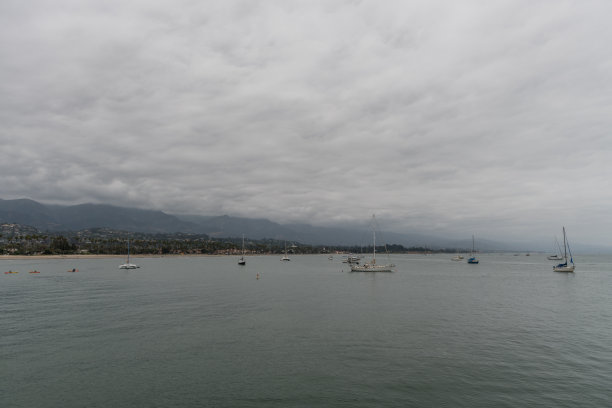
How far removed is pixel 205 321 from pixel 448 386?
35.0 metres

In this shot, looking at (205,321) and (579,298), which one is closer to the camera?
(205,321)

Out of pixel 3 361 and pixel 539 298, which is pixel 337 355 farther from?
pixel 539 298

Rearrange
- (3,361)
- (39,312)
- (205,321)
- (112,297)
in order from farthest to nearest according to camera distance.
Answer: (112,297) < (39,312) < (205,321) < (3,361)

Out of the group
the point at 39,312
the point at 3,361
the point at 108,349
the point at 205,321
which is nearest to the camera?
the point at 3,361

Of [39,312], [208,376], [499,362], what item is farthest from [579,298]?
[39,312]

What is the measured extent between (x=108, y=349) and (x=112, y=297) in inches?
1737

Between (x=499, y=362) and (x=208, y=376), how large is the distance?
26.5 metres

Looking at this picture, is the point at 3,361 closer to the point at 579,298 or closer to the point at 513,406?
the point at 513,406

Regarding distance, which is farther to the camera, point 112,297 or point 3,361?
point 112,297

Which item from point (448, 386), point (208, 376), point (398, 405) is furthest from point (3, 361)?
point (448, 386)

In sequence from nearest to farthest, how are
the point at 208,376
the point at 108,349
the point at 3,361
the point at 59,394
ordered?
the point at 59,394, the point at 208,376, the point at 3,361, the point at 108,349

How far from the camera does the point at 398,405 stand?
24.6 metres

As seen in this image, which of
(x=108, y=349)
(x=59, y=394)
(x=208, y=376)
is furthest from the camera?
(x=108, y=349)

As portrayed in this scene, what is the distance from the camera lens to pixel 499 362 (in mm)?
33562
